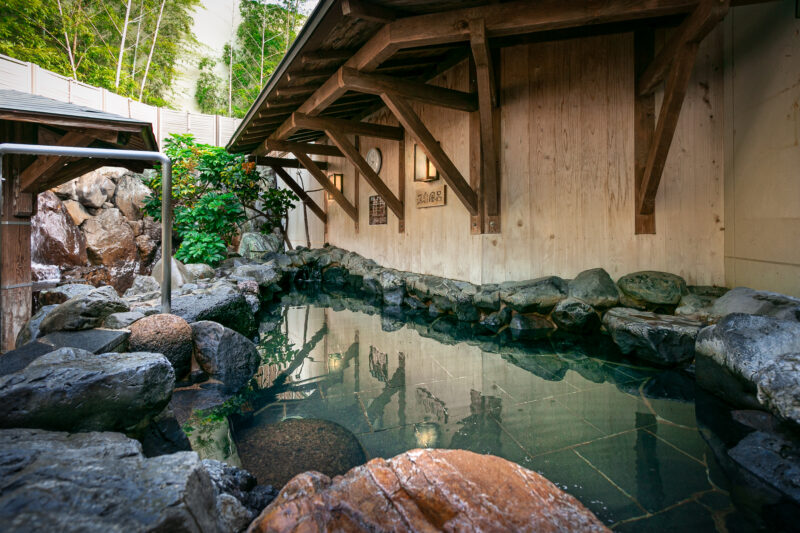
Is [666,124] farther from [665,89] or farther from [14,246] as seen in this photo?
[14,246]

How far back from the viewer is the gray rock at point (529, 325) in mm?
4535

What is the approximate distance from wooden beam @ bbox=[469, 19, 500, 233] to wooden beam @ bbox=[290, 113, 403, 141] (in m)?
2.29

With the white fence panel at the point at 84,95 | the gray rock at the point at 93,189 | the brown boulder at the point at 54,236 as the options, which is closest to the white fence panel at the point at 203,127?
the white fence panel at the point at 84,95

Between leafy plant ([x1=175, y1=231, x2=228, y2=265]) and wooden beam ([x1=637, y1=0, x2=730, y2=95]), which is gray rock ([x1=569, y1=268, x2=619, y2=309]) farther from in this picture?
leafy plant ([x1=175, y1=231, x2=228, y2=265])

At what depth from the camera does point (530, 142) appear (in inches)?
193

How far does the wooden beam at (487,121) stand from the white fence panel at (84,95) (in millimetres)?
11457

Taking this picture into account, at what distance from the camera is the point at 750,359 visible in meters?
2.35

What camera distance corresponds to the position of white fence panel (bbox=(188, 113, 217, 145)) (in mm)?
14531

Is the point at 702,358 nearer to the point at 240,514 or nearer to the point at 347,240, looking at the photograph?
the point at 240,514

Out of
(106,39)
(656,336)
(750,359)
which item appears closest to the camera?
(750,359)

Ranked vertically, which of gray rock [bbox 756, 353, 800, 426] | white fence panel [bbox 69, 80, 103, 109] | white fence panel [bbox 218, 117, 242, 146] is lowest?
gray rock [bbox 756, 353, 800, 426]

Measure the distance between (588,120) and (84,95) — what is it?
43.9ft

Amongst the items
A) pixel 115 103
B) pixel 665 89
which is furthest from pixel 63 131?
pixel 115 103

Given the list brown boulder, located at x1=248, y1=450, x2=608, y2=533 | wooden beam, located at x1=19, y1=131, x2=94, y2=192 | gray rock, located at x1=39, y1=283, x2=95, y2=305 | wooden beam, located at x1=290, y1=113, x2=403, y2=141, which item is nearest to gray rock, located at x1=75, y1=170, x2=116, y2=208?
wooden beam, located at x1=290, y1=113, x2=403, y2=141
